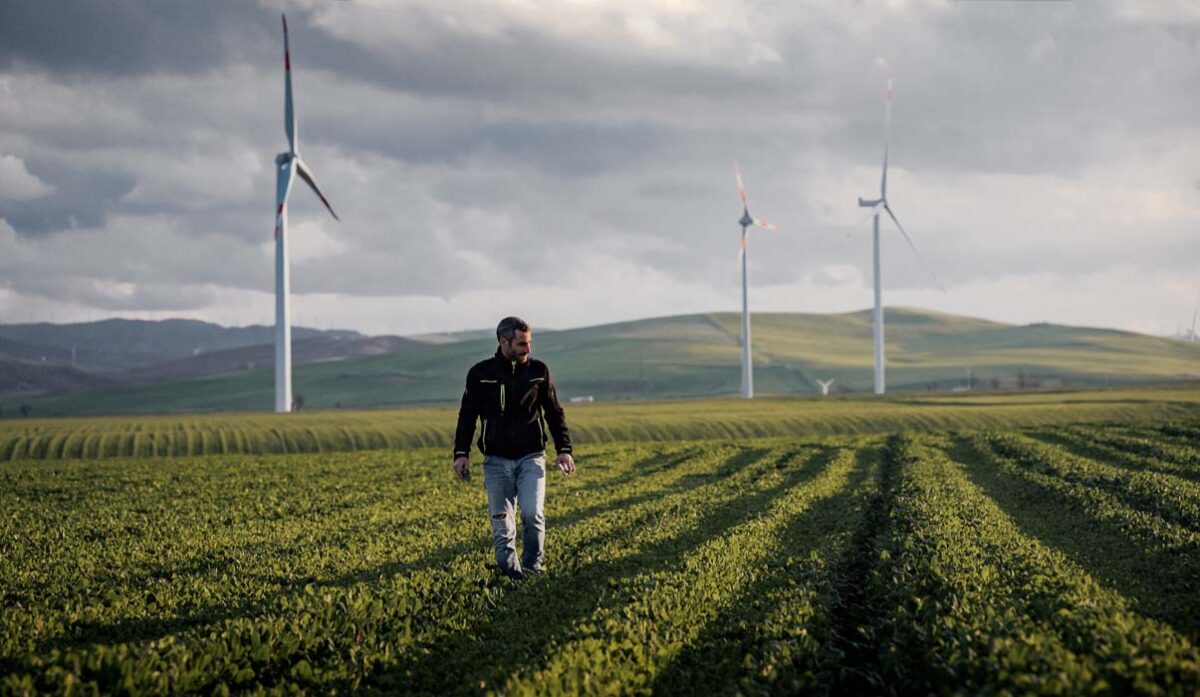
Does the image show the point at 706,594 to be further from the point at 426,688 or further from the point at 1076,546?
the point at 1076,546

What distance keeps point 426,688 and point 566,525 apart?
9.08 m

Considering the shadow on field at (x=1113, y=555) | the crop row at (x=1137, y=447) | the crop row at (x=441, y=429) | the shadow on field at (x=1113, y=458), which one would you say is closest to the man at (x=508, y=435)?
the shadow on field at (x=1113, y=555)

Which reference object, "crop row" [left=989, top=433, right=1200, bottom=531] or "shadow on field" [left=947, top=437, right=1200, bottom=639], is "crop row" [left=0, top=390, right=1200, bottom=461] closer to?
"crop row" [left=989, top=433, right=1200, bottom=531]

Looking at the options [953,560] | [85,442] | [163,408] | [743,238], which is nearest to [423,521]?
[953,560]

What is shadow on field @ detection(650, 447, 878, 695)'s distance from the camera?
9375mm

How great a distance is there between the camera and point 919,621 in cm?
1077

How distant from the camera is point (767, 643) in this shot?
1005cm

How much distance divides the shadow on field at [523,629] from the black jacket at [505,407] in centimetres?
193

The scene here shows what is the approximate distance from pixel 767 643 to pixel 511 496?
4697 mm

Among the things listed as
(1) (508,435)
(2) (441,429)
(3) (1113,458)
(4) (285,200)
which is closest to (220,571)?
(1) (508,435)

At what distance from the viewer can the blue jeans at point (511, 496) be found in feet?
43.6

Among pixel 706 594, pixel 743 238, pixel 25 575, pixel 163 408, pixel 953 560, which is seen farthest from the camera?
pixel 163 408

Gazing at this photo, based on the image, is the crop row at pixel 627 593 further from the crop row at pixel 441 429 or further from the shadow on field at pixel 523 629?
the crop row at pixel 441 429

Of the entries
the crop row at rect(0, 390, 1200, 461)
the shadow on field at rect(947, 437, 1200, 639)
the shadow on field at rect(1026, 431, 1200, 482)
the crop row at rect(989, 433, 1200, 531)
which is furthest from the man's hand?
the crop row at rect(0, 390, 1200, 461)
